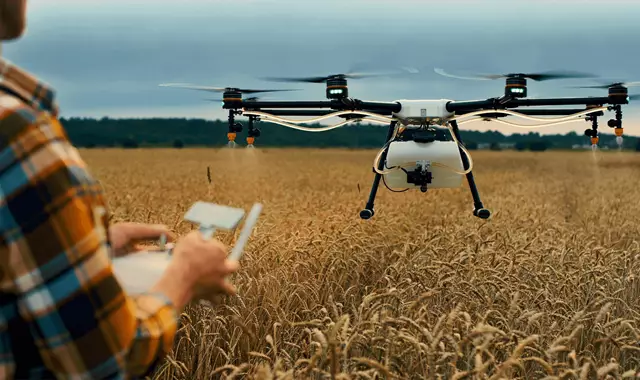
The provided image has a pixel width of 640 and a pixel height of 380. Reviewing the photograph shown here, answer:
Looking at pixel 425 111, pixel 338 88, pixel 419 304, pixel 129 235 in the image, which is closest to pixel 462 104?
pixel 425 111

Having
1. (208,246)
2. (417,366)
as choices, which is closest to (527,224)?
(417,366)

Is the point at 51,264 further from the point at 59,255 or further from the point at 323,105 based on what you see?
the point at 323,105

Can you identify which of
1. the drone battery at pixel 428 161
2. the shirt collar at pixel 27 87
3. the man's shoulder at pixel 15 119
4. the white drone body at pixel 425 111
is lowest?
the drone battery at pixel 428 161

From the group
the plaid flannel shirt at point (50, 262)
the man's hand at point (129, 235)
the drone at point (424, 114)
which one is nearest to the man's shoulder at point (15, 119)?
the plaid flannel shirt at point (50, 262)

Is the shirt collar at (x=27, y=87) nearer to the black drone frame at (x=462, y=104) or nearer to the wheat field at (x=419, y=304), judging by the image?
the wheat field at (x=419, y=304)

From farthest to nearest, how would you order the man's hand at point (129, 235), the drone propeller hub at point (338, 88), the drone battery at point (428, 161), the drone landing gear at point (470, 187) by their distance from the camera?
1. the drone landing gear at point (470, 187)
2. the drone battery at point (428, 161)
3. the drone propeller hub at point (338, 88)
4. the man's hand at point (129, 235)

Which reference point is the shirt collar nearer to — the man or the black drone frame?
the man

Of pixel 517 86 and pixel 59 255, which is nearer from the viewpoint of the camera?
pixel 59 255

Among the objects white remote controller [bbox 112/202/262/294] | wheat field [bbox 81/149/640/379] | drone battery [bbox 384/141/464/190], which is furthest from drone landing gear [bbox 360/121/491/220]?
Result: white remote controller [bbox 112/202/262/294]
